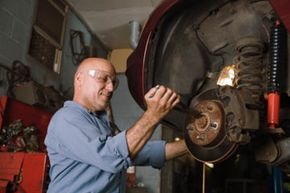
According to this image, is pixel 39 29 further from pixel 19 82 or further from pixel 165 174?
pixel 165 174

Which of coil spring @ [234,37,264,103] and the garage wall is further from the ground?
the garage wall

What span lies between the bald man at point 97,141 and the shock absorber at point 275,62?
30 centimetres

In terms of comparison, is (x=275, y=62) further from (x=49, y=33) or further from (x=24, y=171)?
(x=49, y=33)

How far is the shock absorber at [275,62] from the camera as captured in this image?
3.62 ft

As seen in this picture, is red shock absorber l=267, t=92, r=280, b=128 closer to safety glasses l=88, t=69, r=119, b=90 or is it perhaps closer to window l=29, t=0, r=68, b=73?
safety glasses l=88, t=69, r=119, b=90

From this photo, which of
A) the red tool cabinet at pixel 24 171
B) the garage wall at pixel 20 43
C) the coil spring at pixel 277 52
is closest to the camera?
the coil spring at pixel 277 52

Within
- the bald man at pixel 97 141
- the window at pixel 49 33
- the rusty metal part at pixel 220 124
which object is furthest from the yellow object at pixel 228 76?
the window at pixel 49 33

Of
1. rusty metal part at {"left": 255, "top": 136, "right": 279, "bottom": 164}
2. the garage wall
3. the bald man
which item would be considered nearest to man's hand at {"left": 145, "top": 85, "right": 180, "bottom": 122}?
the bald man

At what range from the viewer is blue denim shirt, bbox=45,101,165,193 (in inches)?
41.4

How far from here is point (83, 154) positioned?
1.09 m

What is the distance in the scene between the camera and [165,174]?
388 cm

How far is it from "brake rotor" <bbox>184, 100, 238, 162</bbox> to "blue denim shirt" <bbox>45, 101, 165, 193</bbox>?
227mm

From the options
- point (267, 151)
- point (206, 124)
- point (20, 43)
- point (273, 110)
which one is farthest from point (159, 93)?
point (20, 43)

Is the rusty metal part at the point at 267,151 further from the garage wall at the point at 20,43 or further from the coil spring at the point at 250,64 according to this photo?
the garage wall at the point at 20,43
